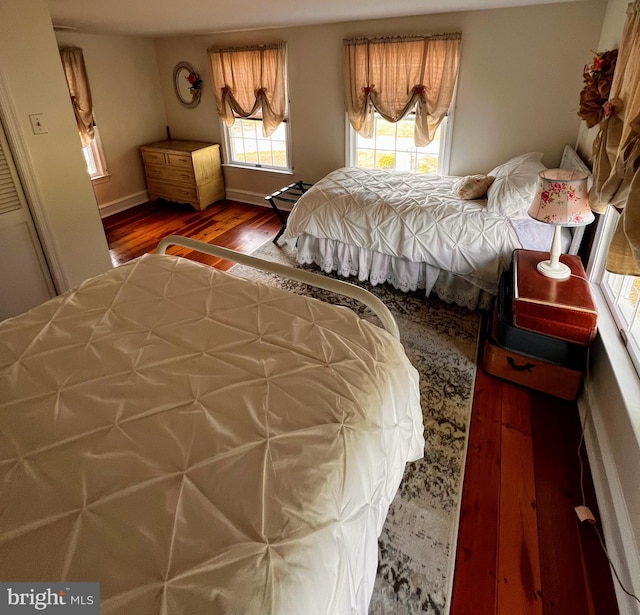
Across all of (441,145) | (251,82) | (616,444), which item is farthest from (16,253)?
(441,145)

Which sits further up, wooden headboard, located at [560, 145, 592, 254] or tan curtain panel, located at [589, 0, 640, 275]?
tan curtain panel, located at [589, 0, 640, 275]

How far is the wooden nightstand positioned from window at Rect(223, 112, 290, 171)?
3.49 m

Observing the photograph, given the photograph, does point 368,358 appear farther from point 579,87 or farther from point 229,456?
point 579,87

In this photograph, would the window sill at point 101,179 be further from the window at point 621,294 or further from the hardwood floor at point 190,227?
the window at point 621,294

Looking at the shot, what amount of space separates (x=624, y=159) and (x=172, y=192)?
477 cm

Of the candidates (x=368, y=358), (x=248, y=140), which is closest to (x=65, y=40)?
(x=248, y=140)

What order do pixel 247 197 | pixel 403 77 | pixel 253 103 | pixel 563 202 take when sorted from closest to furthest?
pixel 563 202, pixel 403 77, pixel 253 103, pixel 247 197

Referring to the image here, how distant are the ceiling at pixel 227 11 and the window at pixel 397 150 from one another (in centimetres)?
95

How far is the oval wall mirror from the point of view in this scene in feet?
15.7

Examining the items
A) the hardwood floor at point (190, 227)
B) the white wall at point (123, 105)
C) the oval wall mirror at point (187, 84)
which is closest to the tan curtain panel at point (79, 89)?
the white wall at point (123, 105)

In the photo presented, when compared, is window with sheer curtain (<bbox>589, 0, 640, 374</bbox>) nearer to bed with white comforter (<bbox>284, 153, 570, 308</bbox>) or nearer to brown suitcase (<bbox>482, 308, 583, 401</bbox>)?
brown suitcase (<bbox>482, 308, 583, 401</bbox>)

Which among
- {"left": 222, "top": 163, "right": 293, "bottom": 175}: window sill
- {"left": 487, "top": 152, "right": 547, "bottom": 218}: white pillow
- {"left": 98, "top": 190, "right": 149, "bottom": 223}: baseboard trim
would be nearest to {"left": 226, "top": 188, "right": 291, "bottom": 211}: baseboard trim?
{"left": 222, "top": 163, "right": 293, "bottom": 175}: window sill

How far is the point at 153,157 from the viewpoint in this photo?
4941mm

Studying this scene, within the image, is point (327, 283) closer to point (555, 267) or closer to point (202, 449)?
point (202, 449)
